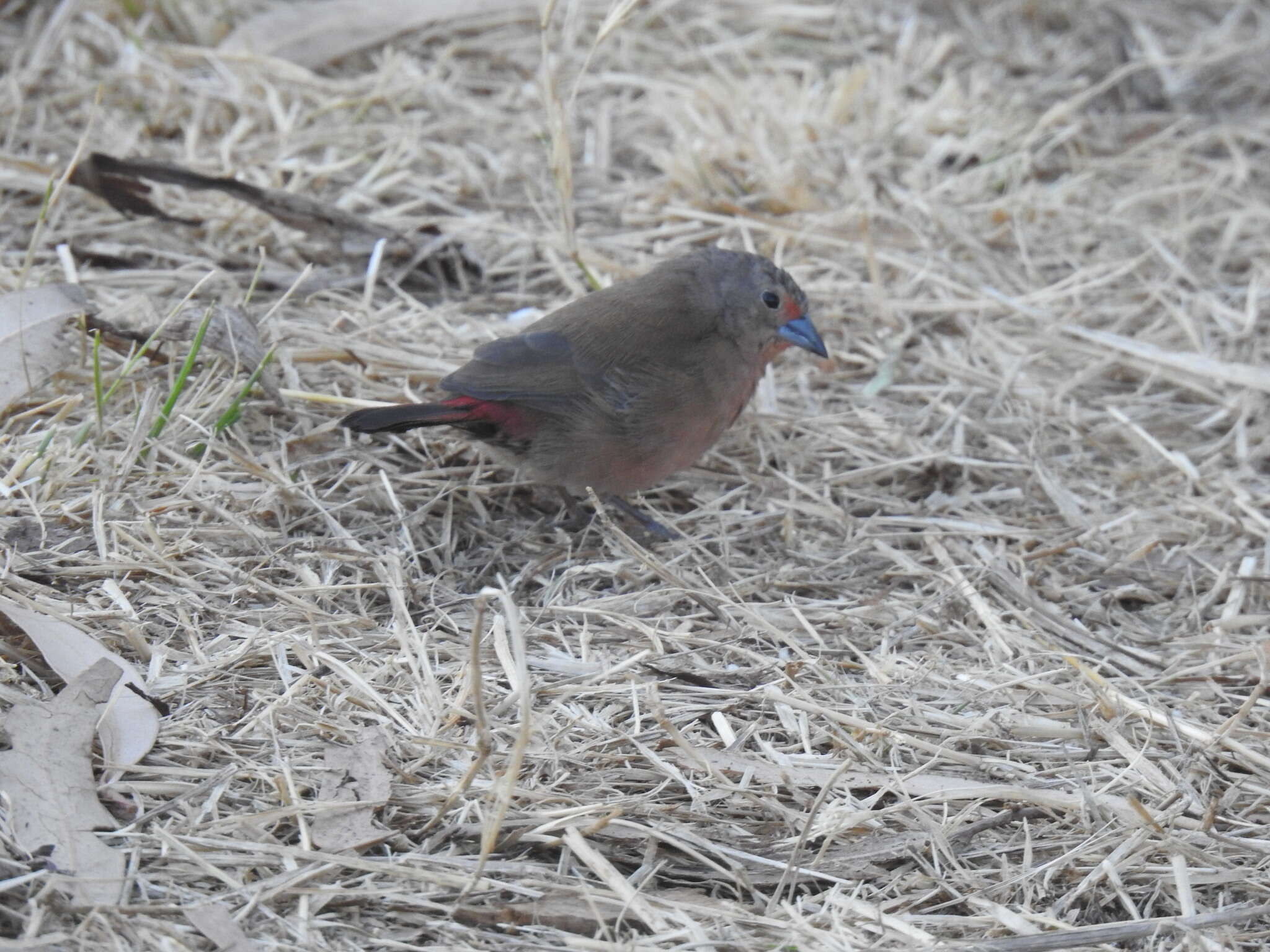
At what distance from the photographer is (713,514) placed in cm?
343

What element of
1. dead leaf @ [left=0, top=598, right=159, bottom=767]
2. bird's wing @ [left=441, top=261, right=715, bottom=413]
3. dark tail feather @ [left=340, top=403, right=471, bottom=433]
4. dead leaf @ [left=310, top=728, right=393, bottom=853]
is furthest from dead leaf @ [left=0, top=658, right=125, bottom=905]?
bird's wing @ [left=441, top=261, right=715, bottom=413]

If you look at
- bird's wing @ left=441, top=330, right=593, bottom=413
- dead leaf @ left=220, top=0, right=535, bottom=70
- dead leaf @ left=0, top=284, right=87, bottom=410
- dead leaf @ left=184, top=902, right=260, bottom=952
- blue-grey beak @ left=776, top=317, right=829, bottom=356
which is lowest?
blue-grey beak @ left=776, top=317, right=829, bottom=356

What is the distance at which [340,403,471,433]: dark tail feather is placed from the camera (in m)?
3.05

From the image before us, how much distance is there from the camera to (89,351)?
3408mm

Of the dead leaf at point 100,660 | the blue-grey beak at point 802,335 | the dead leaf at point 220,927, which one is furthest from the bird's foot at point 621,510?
the dead leaf at point 220,927

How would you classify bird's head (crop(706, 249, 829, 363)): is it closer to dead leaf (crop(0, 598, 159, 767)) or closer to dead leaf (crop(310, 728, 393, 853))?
dead leaf (crop(310, 728, 393, 853))

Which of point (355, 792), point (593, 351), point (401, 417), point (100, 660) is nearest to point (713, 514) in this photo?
point (593, 351)

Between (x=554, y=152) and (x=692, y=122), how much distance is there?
4.06ft

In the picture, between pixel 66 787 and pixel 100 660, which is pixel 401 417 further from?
pixel 66 787

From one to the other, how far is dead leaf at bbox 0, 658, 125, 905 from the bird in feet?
3.49

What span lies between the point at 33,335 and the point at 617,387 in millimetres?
1452

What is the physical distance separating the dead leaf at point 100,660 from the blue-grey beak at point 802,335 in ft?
6.47

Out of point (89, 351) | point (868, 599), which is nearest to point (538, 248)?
point (89, 351)

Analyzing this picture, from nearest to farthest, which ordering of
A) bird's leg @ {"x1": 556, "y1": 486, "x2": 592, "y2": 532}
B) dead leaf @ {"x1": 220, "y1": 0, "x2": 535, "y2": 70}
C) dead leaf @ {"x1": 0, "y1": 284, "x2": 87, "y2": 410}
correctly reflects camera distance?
dead leaf @ {"x1": 0, "y1": 284, "x2": 87, "y2": 410}, bird's leg @ {"x1": 556, "y1": 486, "x2": 592, "y2": 532}, dead leaf @ {"x1": 220, "y1": 0, "x2": 535, "y2": 70}
